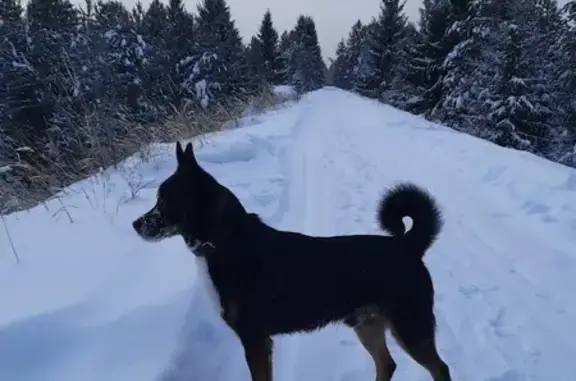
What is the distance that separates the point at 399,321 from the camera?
2.53m

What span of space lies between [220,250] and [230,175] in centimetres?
414

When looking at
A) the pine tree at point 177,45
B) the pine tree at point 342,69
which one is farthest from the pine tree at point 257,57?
the pine tree at point 342,69

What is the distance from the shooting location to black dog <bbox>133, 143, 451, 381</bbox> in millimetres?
2465

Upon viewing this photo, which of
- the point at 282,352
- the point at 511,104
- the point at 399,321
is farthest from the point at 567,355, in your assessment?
the point at 511,104

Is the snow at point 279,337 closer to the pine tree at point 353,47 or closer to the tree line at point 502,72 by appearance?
the tree line at point 502,72

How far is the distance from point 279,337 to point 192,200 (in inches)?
51.0

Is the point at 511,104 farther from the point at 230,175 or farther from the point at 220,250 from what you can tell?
the point at 220,250

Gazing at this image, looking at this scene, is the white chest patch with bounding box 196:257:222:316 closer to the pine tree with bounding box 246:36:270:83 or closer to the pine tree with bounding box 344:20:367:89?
the pine tree with bounding box 246:36:270:83

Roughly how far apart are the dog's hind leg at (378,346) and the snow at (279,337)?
0.14 metres

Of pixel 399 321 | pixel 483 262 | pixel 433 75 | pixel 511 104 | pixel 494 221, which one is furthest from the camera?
pixel 433 75

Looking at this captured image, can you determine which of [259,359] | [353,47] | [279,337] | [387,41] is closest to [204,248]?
[259,359]

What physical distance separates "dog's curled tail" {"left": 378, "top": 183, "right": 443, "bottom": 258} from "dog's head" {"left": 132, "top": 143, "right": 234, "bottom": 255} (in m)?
1.00

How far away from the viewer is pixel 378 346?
2775mm

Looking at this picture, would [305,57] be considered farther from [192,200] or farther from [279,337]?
[192,200]
